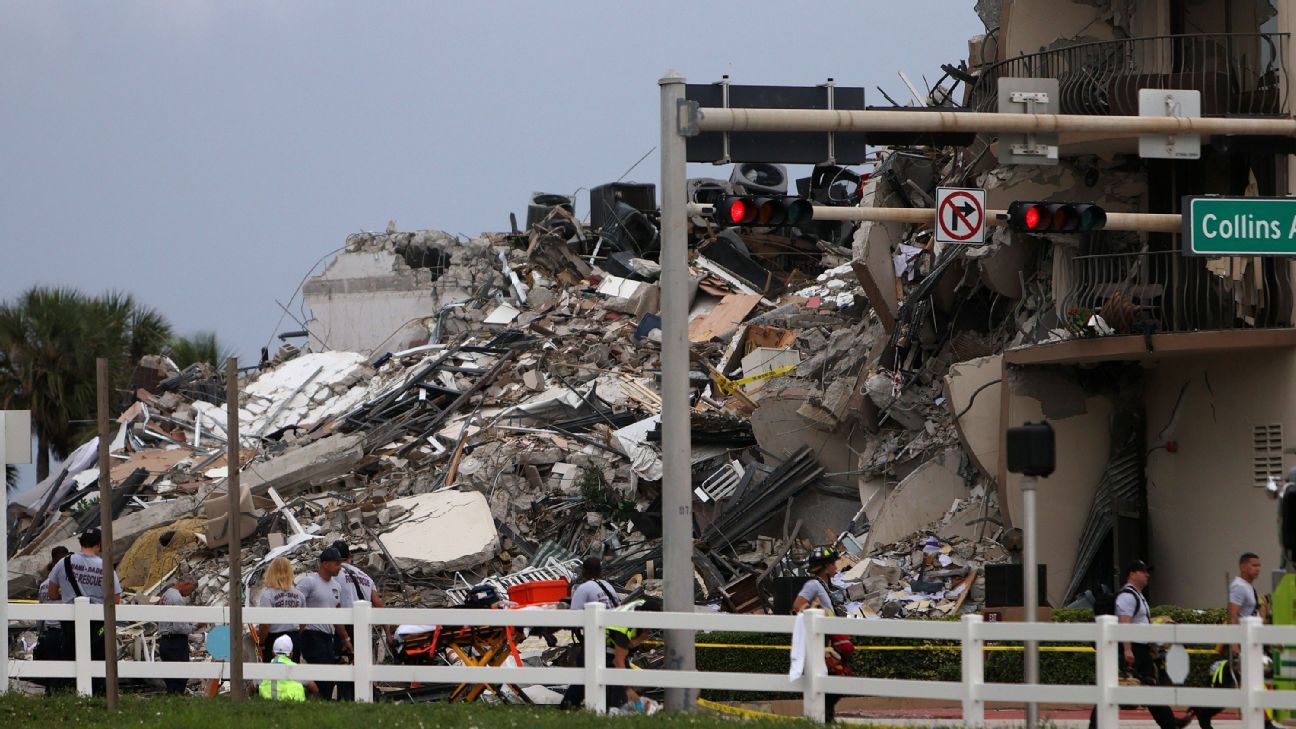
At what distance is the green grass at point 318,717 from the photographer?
1237 centimetres

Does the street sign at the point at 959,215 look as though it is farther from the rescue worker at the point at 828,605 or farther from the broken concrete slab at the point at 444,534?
the broken concrete slab at the point at 444,534

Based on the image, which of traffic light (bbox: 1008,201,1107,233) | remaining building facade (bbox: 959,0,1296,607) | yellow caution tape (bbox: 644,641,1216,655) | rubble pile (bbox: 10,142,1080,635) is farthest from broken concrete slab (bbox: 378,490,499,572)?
traffic light (bbox: 1008,201,1107,233)

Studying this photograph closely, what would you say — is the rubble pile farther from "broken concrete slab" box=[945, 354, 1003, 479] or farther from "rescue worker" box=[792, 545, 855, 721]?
"rescue worker" box=[792, 545, 855, 721]

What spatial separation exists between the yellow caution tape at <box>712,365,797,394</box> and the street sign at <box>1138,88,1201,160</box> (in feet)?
52.8

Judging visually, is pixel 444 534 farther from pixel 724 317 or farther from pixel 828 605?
pixel 828 605

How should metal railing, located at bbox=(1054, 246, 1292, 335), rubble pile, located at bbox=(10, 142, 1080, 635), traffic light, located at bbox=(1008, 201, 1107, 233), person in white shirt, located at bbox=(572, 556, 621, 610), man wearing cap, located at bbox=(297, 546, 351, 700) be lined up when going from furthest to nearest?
rubble pile, located at bbox=(10, 142, 1080, 635)
metal railing, located at bbox=(1054, 246, 1292, 335)
traffic light, located at bbox=(1008, 201, 1107, 233)
man wearing cap, located at bbox=(297, 546, 351, 700)
person in white shirt, located at bbox=(572, 556, 621, 610)

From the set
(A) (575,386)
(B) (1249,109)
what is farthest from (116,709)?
(A) (575,386)

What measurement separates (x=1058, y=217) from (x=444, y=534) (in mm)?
12926

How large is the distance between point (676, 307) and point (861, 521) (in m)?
13.3

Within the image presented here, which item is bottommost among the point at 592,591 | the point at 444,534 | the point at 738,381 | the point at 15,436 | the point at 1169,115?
the point at 444,534

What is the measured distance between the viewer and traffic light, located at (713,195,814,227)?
1457 centimetres

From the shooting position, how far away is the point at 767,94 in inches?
554

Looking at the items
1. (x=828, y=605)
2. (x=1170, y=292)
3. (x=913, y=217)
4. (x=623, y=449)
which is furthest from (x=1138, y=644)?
(x=623, y=449)

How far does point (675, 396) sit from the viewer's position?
1370cm
